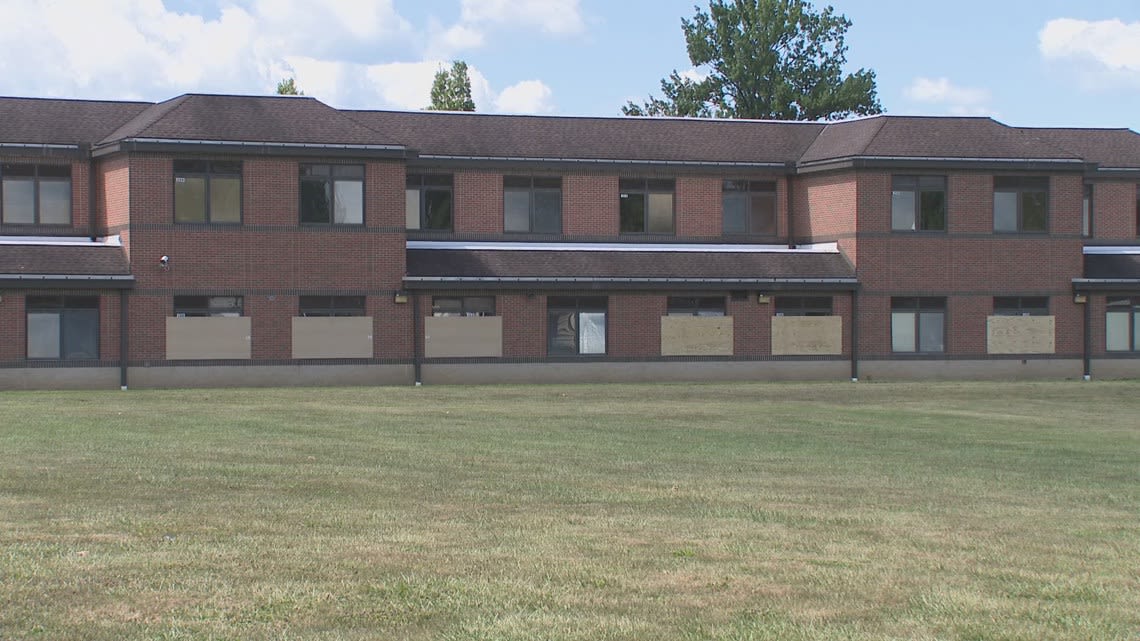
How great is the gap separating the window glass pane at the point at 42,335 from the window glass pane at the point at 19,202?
4330 mm

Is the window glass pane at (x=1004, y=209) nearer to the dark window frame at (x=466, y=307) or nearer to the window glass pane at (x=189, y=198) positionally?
the dark window frame at (x=466, y=307)

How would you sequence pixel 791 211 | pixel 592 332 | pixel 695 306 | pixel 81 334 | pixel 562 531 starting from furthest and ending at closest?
pixel 791 211, pixel 695 306, pixel 592 332, pixel 81 334, pixel 562 531

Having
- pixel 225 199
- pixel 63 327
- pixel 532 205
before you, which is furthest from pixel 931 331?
pixel 63 327

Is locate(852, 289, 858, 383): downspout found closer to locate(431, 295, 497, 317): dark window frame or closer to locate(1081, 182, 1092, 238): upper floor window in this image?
locate(1081, 182, 1092, 238): upper floor window

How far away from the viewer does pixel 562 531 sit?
41.1ft

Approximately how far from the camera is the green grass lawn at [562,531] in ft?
28.9

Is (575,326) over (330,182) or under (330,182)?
under

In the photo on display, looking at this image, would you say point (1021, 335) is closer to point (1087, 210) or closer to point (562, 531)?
point (1087, 210)

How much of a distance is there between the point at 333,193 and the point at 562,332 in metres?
7.84

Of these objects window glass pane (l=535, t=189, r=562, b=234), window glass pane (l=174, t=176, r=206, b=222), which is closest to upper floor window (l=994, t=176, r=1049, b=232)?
window glass pane (l=535, t=189, r=562, b=234)

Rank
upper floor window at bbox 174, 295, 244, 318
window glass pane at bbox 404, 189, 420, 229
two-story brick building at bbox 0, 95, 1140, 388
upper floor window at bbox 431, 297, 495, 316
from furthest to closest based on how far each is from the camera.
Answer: window glass pane at bbox 404, 189, 420, 229 → upper floor window at bbox 431, 297, 495, 316 → upper floor window at bbox 174, 295, 244, 318 → two-story brick building at bbox 0, 95, 1140, 388

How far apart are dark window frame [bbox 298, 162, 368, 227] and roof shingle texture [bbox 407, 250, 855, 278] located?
7.88 ft

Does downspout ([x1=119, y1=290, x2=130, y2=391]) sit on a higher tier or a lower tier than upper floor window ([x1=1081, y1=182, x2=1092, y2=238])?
lower

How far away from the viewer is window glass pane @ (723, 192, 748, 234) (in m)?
47.7
